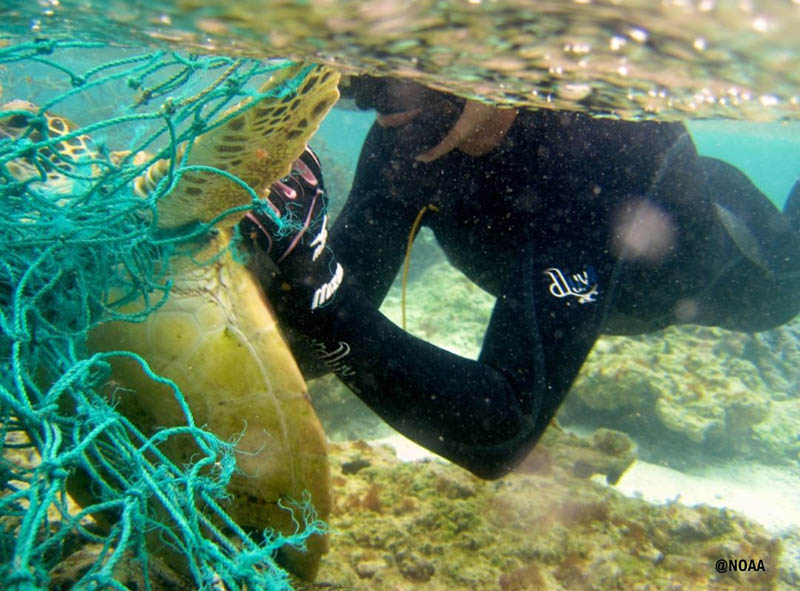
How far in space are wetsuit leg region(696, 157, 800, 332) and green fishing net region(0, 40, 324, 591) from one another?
9.38 feet

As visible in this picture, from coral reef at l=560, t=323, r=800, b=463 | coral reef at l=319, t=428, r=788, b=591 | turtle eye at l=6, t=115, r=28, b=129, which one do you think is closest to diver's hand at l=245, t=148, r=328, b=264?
turtle eye at l=6, t=115, r=28, b=129

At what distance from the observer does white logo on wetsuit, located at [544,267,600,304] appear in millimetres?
1598

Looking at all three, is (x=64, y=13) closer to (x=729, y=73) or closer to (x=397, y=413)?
(x=397, y=413)

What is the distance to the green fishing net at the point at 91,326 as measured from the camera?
822mm

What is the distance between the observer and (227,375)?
1.36 m

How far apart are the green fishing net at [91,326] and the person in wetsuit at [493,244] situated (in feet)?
1.21

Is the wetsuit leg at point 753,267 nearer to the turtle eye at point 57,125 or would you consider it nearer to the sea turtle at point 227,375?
the sea turtle at point 227,375

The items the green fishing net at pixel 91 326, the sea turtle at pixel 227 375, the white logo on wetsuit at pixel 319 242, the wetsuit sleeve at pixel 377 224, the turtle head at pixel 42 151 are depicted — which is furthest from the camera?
the wetsuit sleeve at pixel 377 224

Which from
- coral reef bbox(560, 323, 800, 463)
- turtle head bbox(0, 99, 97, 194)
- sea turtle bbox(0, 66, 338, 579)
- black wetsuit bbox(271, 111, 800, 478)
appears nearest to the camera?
turtle head bbox(0, 99, 97, 194)

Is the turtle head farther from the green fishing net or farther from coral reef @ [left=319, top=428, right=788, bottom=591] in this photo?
coral reef @ [left=319, top=428, right=788, bottom=591]

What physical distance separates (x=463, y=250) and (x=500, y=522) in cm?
121

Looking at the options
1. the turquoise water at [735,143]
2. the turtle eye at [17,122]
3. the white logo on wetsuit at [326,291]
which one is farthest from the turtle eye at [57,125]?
the turquoise water at [735,143]

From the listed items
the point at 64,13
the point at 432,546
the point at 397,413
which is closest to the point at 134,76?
the point at 64,13

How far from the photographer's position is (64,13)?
115 cm
